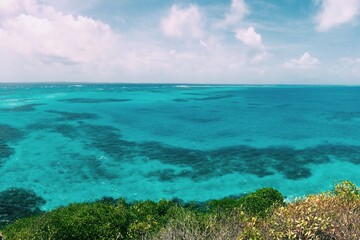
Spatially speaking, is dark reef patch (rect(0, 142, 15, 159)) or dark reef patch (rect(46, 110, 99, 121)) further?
dark reef patch (rect(46, 110, 99, 121))

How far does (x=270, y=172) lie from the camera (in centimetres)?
3625

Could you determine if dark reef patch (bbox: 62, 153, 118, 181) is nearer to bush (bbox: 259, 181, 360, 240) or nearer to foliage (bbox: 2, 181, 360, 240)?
→ foliage (bbox: 2, 181, 360, 240)

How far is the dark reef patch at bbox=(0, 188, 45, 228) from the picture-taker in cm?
2544

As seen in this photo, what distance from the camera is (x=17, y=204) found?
27641 millimetres

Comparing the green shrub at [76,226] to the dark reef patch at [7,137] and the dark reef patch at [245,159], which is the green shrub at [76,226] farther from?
the dark reef patch at [7,137]

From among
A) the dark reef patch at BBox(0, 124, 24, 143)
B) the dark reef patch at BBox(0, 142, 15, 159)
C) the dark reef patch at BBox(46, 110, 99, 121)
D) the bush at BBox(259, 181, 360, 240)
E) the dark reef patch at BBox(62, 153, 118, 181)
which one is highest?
the bush at BBox(259, 181, 360, 240)

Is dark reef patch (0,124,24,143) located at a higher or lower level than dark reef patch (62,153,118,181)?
higher

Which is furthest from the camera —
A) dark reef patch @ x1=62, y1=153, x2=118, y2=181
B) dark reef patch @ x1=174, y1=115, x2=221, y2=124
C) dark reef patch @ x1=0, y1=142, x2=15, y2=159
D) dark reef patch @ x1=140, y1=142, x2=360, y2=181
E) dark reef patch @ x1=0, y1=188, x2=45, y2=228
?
dark reef patch @ x1=174, y1=115, x2=221, y2=124

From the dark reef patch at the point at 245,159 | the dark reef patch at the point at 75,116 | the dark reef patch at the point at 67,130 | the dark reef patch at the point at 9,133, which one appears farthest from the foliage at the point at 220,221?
the dark reef patch at the point at 75,116

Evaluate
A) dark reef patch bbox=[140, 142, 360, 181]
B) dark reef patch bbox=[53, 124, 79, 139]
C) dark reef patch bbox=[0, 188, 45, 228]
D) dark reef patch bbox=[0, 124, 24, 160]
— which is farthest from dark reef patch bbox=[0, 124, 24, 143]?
dark reef patch bbox=[0, 188, 45, 228]

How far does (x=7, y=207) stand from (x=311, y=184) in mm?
31199

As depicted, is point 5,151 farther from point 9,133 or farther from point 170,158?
point 170,158

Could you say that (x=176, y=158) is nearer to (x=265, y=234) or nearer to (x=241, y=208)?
(x=241, y=208)

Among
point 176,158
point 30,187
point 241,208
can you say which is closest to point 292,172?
point 176,158
